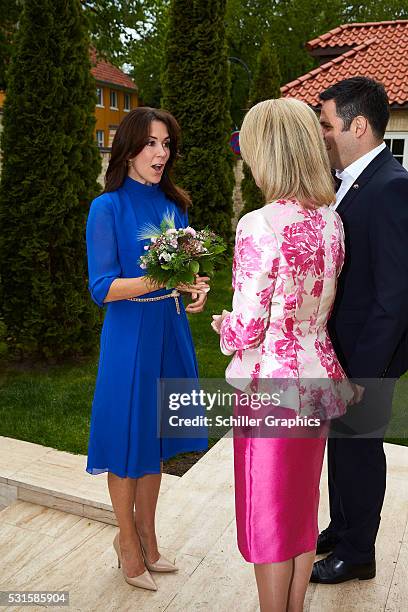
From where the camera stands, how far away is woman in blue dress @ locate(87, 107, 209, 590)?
2881 millimetres

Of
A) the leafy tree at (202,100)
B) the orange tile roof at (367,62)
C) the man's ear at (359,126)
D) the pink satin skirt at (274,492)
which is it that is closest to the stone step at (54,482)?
the pink satin skirt at (274,492)

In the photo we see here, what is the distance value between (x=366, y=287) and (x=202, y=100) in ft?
30.3

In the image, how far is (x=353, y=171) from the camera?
287 centimetres

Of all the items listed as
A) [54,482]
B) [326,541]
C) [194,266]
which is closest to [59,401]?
[54,482]

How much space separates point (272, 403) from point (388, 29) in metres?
15.7

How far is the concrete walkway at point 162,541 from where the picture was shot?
318 centimetres

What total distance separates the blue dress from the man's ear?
979 mm

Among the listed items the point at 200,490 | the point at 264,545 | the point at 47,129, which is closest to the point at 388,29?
the point at 47,129

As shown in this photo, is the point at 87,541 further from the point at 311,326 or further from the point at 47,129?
the point at 47,129

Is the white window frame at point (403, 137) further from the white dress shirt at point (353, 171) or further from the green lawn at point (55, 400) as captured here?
the white dress shirt at point (353, 171)

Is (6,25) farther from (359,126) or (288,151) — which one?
(288,151)

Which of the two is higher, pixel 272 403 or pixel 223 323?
pixel 223 323

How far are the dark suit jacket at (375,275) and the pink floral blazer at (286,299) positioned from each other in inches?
11.4

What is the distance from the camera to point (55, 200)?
6.71 metres
